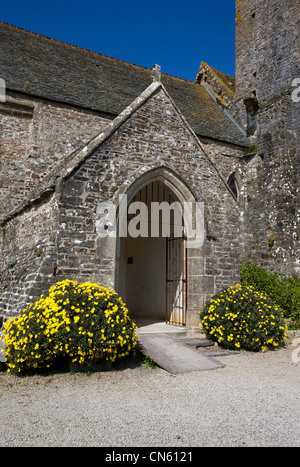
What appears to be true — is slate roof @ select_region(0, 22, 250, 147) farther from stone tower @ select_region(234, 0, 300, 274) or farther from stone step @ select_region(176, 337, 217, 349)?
stone step @ select_region(176, 337, 217, 349)

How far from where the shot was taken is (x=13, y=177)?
1094 centimetres

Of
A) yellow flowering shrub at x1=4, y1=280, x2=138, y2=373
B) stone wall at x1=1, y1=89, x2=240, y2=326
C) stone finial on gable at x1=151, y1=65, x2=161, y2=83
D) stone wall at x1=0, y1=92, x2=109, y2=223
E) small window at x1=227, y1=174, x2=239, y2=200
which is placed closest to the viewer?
yellow flowering shrub at x1=4, y1=280, x2=138, y2=373

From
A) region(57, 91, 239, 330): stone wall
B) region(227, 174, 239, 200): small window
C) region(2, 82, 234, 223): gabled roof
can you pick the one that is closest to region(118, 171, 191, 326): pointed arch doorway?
region(57, 91, 239, 330): stone wall

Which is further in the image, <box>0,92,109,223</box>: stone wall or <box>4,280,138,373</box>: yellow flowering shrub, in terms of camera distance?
<box>0,92,109,223</box>: stone wall

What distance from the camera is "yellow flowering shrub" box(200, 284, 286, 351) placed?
7.21 metres

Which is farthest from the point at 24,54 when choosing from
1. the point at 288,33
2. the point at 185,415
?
the point at 185,415

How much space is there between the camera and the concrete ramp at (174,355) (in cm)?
597

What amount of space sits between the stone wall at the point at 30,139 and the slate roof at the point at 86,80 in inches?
16.2

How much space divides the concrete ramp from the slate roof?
8.19m

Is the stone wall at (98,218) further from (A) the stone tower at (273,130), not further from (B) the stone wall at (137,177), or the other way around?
(A) the stone tower at (273,130)

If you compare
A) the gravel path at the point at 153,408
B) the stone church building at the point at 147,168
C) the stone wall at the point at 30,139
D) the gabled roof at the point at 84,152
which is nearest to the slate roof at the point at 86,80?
the stone church building at the point at 147,168

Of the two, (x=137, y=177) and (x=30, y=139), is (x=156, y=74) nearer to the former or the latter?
(x=137, y=177)
